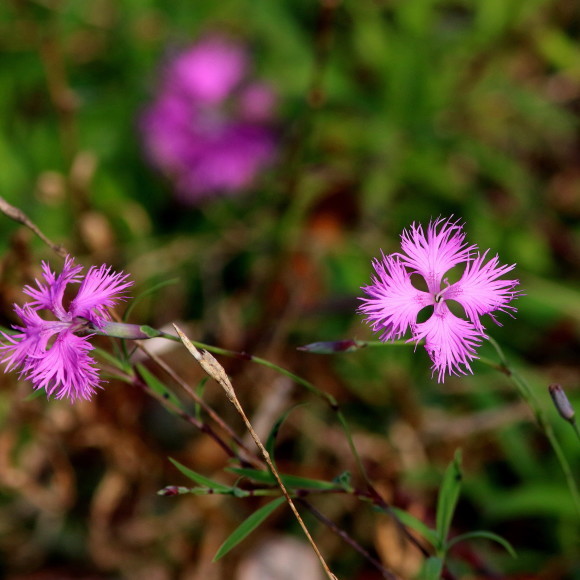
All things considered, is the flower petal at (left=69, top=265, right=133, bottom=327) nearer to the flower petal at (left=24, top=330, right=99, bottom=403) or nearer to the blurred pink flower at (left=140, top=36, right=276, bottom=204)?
the flower petal at (left=24, top=330, right=99, bottom=403)

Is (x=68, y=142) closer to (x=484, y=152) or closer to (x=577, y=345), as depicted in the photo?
(x=484, y=152)

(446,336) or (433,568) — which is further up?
(446,336)

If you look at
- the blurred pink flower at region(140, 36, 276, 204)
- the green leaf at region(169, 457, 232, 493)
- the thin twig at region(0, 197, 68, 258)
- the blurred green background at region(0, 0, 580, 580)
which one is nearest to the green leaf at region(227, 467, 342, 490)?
the green leaf at region(169, 457, 232, 493)

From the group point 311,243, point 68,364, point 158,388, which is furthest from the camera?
point 311,243

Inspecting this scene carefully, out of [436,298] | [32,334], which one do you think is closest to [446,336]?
[436,298]

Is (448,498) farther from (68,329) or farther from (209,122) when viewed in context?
(209,122)

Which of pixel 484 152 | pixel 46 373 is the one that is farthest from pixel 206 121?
pixel 46 373

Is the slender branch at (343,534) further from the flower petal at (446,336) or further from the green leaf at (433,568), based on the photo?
the flower petal at (446,336)
